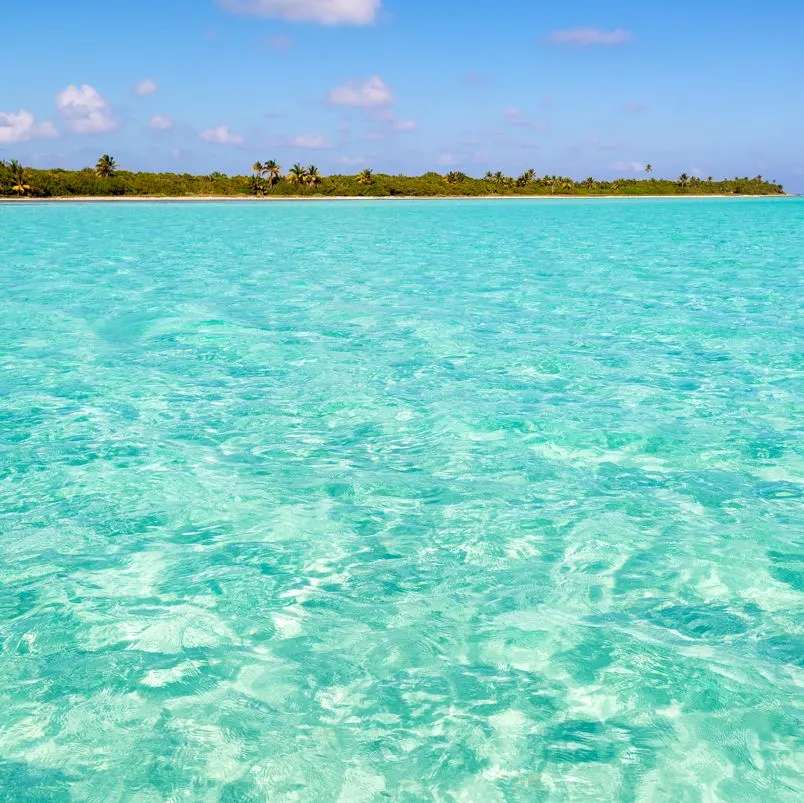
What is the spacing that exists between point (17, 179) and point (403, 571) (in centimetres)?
11410

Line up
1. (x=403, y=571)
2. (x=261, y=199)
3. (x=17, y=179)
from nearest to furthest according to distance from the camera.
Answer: (x=403, y=571) → (x=17, y=179) → (x=261, y=199)

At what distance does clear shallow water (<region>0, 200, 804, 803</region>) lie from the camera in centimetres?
388

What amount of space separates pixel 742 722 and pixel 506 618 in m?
1.51

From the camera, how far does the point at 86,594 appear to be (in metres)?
5.36

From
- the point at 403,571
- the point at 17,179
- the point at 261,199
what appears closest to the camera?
the point at 403,571

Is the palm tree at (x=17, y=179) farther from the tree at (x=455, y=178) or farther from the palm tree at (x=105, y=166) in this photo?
the tree at (x=455, y=178)

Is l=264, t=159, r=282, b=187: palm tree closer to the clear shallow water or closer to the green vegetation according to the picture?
the green vegetation

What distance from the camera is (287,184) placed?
129 meters

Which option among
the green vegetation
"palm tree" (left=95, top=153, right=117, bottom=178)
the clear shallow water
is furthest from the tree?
the clear shallow water

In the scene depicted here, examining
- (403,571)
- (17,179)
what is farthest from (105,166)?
(403,571)

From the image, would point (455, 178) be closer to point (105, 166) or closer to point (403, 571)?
point (105, 166)

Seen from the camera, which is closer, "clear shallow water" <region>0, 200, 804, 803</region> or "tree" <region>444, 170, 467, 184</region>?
"clear shallow water" <region>0, 200, 804, 803</region>

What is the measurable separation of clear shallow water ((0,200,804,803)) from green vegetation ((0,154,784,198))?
349 feet

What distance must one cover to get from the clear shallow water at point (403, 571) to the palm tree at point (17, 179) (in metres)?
103
